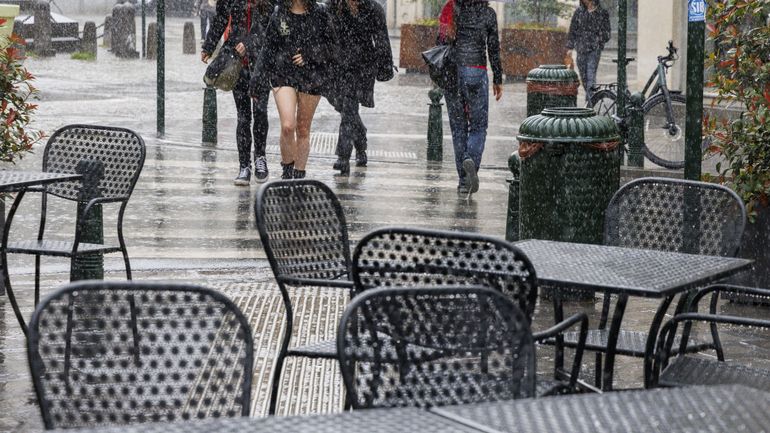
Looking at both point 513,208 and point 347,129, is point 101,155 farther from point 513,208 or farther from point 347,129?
point 347,129

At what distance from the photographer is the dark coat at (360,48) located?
12797 mm

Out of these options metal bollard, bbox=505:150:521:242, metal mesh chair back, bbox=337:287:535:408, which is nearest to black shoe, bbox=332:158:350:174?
metal bollard, bbox=505:150:521:242

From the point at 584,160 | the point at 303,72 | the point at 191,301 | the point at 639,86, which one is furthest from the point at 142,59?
the point at 191,301

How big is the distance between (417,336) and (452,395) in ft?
0.58

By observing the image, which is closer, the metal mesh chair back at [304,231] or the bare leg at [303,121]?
the metal mesh chair back at [304,231]

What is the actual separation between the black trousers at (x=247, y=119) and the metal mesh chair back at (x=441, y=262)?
7547mm

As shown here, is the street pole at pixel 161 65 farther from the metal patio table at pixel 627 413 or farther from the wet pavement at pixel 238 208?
the metal patio table at pixel 627 413

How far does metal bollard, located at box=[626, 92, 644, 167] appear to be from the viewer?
1462 centimetres

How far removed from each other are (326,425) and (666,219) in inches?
130

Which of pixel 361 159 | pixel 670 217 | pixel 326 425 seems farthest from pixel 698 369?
pixel 361 159

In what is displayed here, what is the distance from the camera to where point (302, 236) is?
216 inches

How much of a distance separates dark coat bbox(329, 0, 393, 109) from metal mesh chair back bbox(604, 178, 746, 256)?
22.6ft

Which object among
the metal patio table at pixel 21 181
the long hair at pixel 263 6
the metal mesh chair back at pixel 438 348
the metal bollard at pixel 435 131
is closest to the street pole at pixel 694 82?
the metal patio table at pixel 21 181

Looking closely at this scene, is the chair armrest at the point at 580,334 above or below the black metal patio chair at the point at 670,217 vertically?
below
